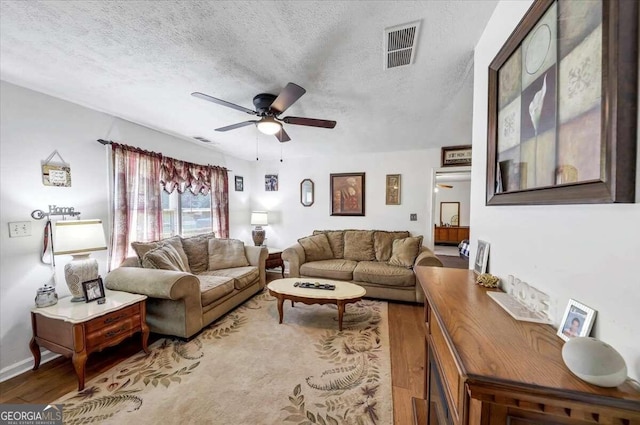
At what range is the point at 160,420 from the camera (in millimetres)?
1546

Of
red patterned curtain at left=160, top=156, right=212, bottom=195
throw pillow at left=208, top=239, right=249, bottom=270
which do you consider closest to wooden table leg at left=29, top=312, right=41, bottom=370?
throw pillow at left=208, top=239, right=249, bottom=270

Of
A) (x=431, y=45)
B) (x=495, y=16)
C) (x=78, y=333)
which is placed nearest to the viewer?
(x=495, y=16)

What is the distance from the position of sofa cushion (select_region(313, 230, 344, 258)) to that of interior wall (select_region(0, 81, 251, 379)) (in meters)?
3.12

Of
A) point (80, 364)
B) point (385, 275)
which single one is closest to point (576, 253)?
point (385, 275)

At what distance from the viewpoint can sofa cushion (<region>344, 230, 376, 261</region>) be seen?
4152 millimetres

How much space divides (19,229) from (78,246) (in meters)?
0.51

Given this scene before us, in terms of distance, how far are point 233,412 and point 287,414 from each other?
1.18ft

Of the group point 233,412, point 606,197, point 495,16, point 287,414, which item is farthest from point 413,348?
point 495,16

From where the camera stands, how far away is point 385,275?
11.1 ft

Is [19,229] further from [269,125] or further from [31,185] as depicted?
[269,125]

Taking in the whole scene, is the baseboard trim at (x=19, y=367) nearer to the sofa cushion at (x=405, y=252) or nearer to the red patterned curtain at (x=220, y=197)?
the red patterned curtain at (x=220, y=197)

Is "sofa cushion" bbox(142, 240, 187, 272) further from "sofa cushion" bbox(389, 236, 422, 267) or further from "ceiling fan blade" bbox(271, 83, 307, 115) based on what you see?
"sofa cushion" bbox(389, 236, 422, 267)

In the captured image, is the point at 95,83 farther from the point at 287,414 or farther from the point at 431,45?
the point at 287,414

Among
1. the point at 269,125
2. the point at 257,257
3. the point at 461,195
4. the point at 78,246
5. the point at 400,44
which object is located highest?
the point at 400,44
